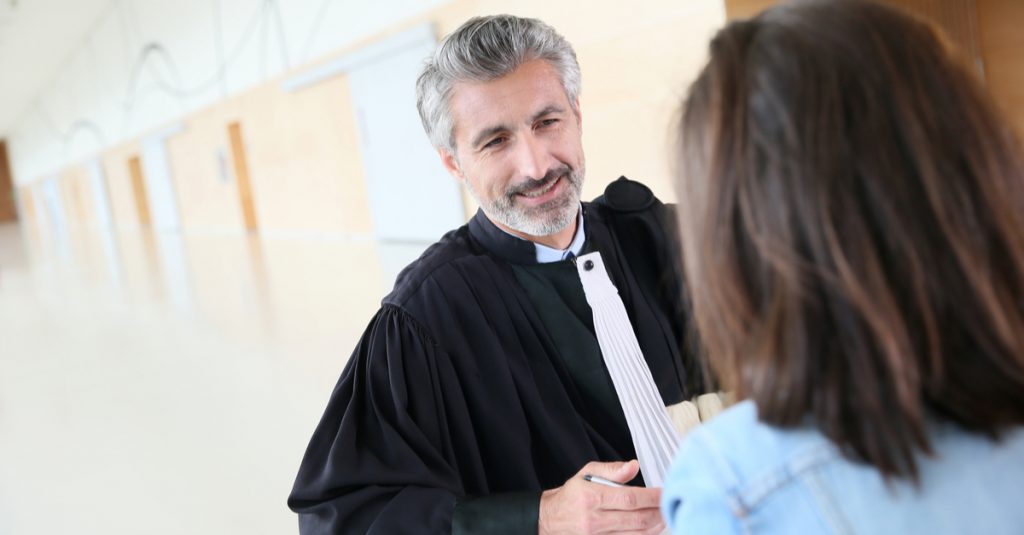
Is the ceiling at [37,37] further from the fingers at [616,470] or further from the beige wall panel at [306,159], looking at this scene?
the fingers at [616,470]

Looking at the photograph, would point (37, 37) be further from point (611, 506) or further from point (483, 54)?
point (611, 506)

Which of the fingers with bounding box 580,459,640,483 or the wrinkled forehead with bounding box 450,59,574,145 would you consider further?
the wrinkled forehead with bounding box 450,59,574,145

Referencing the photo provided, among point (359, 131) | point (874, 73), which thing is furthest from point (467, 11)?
point (874, 73)

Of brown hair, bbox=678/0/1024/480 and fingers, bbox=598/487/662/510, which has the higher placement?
brown hair, bbox=678/0/1024/480

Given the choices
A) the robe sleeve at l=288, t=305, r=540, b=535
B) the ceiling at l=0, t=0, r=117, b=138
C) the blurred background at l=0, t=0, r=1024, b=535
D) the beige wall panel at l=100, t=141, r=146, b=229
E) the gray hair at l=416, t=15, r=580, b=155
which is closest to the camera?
the robe sleeve at l=288, t=305, r=540, b=535

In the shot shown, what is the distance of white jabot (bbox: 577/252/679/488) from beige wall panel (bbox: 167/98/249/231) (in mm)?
16562

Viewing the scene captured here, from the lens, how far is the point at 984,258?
0.79 metres

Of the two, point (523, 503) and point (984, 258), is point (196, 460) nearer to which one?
point (523, 503)

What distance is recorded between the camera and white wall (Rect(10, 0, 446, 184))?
12.7 meters

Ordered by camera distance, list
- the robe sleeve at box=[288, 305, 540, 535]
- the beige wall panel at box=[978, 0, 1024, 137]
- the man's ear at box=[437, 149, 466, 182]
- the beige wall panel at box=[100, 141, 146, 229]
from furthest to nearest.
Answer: the beige wall panel at box=[100, 141, 146, 229]
the beige wall panel at box=[978, 0, 1024, 137]
the man's ear at box=[437, 149, 466, 182]
the robe sleeve at box=[288, 305, 540, 535]

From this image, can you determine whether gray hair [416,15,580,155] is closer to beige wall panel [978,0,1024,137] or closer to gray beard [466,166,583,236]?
gray beard [466,166,583,236]

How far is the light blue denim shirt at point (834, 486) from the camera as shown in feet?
2.54

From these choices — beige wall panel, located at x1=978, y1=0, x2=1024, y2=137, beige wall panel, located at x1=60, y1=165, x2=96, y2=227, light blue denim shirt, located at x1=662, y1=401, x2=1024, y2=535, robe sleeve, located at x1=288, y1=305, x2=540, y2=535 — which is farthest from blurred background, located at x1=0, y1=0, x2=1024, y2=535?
beige wall panel, located at x1=60, y1=165, x2=96, y2=227

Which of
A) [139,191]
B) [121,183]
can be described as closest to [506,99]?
[139,191]
